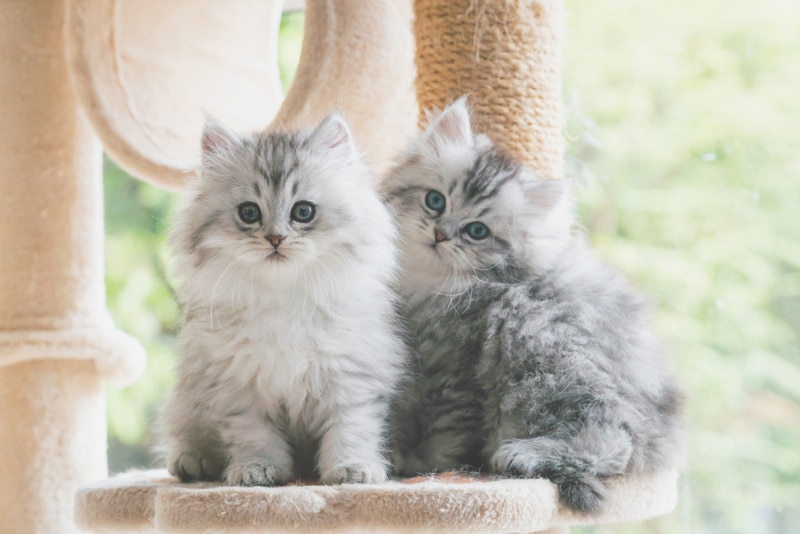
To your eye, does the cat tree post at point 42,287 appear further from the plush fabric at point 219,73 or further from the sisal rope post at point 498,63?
the sisal rope post at point 498,63

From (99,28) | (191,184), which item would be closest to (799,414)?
(191,184)

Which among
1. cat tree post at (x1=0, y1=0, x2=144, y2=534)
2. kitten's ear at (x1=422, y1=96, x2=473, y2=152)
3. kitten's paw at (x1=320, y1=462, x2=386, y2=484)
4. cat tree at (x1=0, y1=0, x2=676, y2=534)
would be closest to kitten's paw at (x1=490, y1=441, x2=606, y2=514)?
kitten's paw at (x1=320, y1=462, x2=386, y2=484)

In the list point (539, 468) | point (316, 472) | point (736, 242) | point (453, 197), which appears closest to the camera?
point (539, 468)

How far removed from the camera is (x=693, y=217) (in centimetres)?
271

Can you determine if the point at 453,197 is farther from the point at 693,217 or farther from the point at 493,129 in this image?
the point at 693,217

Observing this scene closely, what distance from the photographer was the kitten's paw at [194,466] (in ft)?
4.64

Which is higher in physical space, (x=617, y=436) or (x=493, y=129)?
(x=493, y=129)

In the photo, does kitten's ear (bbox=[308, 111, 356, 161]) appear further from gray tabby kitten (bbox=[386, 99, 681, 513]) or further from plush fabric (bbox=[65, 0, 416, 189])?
plush fabric (bbox=[65, 0, 416, 189])

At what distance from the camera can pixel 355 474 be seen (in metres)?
1.23

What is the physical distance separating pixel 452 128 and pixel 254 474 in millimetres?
764

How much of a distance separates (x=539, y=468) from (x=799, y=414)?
1589 millimetres

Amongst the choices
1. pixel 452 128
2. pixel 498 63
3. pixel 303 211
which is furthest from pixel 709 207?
pixel 303 211

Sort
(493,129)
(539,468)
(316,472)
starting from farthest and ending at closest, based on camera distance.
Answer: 1. (493,129)
2. (316,472)
3. (539,468)

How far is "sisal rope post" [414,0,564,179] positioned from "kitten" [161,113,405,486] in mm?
498
